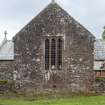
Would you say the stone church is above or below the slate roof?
below

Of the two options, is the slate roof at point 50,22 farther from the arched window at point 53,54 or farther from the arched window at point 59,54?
the arched window at point 59,54

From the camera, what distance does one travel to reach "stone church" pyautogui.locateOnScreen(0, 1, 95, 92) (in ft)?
130

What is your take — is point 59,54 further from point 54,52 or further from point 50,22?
point 50,22

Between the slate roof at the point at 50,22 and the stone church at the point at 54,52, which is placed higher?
the slate roof at the point at 50,22

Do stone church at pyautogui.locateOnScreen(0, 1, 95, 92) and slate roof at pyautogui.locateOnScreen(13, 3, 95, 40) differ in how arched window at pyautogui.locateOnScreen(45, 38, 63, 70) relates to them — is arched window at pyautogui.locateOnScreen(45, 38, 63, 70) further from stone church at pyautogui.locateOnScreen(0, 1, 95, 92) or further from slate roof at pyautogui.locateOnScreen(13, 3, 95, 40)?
slate roof at pyautogui.locateOnScreen(13, 3, 95, 40)

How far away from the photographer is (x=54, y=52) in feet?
132

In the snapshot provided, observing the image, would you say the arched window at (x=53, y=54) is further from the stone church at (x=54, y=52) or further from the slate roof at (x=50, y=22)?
the slate roof at (x=50, y=22)

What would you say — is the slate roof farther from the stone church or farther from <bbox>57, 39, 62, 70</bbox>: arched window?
<bbox>57, 39, 62, 70</bbox>: arched window

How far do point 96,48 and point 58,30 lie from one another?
6.07 m

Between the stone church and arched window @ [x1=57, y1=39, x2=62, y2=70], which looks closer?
the stone church

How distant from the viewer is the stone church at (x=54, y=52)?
39750 mm

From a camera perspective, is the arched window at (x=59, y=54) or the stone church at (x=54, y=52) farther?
the arched window at (x=59, y=54)

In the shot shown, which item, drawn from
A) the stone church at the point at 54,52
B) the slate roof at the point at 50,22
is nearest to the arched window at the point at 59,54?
the stone church at the point at 54,52

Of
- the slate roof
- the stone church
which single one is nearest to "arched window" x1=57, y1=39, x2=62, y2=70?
the stone church
